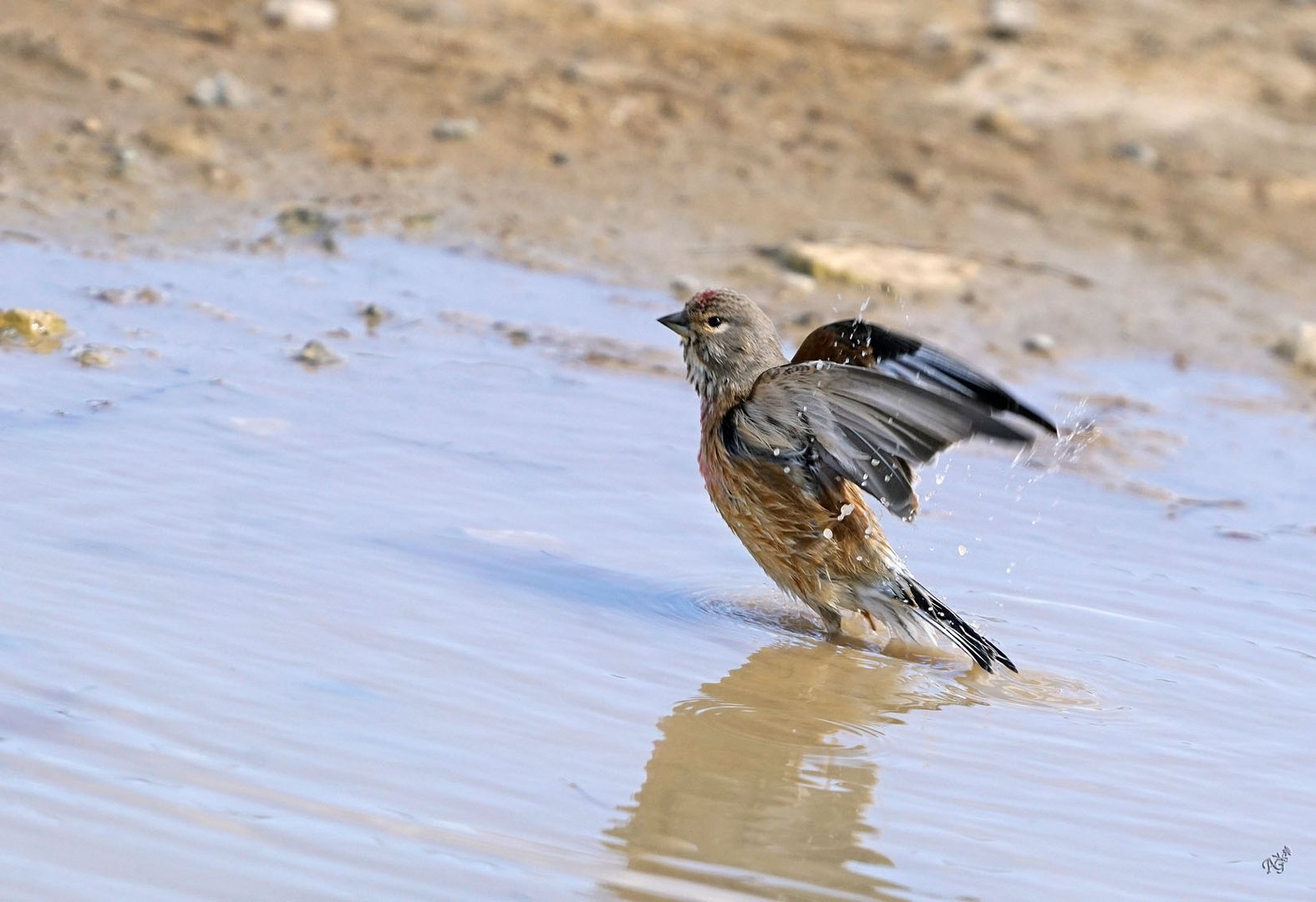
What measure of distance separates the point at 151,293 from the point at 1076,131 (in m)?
5.46

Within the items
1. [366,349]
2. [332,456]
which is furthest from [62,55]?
[332,456]

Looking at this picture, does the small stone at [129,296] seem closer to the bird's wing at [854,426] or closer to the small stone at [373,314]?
the small stone at [373,314]

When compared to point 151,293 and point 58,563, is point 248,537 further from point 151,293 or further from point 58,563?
point 151,293

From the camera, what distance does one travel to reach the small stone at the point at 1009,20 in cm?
1081

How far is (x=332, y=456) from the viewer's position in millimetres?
5652

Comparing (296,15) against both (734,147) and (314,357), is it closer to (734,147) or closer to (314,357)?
(734,147)

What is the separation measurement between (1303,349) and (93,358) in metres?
5.26

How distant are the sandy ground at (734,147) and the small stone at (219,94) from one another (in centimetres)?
4

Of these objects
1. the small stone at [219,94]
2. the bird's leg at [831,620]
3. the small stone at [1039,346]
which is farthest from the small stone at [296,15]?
the bird's leg at [831,620]

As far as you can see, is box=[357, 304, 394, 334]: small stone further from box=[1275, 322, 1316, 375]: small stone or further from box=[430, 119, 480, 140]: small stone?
box=[1275, 322, 1316, 375]: small stone

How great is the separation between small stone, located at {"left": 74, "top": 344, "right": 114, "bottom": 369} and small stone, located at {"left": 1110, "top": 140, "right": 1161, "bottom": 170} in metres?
6.00

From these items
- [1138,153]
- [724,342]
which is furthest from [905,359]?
[1138,153]
